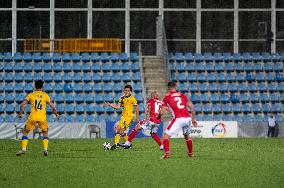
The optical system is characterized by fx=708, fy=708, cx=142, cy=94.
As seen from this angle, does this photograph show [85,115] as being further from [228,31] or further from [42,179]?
[42,179]

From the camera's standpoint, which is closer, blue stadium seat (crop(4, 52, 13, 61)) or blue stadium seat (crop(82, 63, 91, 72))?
blue stadium seat (crop(82, 63, 91, 72))

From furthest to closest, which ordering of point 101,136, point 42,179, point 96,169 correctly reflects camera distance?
point 101,136 < point 96,169 < point 42,179

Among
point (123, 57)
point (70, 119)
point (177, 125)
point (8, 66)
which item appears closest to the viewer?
point (177, 125)

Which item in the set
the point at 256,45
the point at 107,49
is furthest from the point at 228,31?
the point at 107,49

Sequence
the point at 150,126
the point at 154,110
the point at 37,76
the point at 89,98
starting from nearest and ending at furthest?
1. the point at 150,126
2. the point at 154,110
3. the point at 89,98
4. the point at 37,76

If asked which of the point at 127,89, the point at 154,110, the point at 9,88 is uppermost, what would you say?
the point at 9,88

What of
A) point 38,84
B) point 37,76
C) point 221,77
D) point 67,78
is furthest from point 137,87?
point 38,84

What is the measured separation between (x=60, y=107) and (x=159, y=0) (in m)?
9.94

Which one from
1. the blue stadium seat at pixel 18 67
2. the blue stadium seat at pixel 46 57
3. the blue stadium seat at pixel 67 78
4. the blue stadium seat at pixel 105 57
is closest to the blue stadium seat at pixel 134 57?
the blue stadium seat at pixel 105 57

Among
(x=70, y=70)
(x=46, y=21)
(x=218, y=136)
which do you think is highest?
(x=46, y=21)

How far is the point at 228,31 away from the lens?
146 ft

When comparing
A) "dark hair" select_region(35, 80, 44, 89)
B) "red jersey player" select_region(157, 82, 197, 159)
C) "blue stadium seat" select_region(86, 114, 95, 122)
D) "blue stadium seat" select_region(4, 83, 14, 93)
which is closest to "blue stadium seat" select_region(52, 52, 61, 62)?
"blue stadium seat" select_region(4, 83, 14, 93)

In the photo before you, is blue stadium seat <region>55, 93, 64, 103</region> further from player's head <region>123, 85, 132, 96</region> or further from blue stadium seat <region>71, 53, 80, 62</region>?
player's head <region>123, 85, 132, 96</region>

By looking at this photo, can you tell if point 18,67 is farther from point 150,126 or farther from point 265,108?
point 150,126
